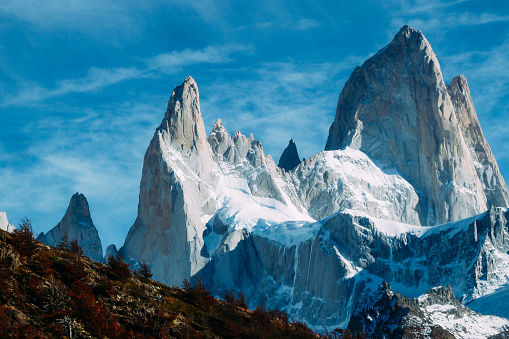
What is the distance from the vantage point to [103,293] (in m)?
43.3

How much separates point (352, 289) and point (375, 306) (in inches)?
1039

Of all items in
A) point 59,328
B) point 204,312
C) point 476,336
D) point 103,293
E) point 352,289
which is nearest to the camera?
point 59,328

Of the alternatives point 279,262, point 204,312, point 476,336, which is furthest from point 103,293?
point 279,262

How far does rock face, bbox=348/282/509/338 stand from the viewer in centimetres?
13700

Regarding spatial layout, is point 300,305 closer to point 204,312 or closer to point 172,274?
point 172,274

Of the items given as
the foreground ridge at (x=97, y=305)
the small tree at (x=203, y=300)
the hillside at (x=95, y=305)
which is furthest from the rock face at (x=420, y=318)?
the foreground ridge at (x=97, y=305)

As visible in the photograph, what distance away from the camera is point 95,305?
135ft

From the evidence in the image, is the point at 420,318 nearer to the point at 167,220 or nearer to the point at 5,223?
the point at 167,220

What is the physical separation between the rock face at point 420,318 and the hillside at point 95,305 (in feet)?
289

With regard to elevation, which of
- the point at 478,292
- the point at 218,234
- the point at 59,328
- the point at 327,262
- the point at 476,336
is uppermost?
the point at 218,234

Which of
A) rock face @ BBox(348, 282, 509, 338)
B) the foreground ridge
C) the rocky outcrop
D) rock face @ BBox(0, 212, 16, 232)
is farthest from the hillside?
rock face @ BBox(0, 212, 16, 232)

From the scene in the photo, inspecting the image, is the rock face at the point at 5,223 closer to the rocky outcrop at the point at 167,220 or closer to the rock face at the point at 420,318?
the rocky outcrop at the point at 167,220

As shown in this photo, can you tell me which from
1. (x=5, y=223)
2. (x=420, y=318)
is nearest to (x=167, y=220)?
(x=5, y=223)

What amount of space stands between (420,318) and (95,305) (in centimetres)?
10751
